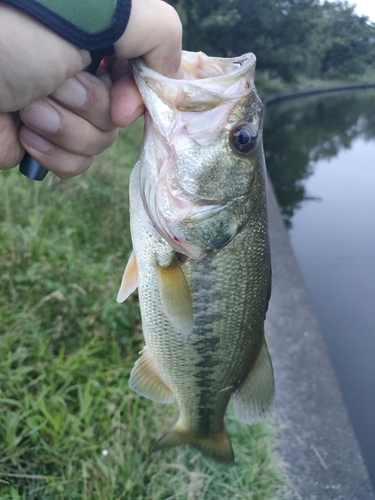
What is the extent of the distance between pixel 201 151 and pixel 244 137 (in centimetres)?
14

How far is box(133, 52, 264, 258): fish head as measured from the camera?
1.20 metres

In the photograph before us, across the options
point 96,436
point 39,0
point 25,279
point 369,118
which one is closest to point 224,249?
point 39,0

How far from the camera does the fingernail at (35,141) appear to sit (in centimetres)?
139

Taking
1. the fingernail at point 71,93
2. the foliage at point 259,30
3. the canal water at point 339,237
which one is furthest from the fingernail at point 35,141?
the foliage at point 259,30

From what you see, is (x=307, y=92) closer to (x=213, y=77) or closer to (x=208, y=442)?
(x=208, y=442)

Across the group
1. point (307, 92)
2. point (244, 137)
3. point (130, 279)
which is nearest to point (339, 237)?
point (130, 279)

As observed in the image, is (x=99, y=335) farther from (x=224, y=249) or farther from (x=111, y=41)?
(x=111, y=41)

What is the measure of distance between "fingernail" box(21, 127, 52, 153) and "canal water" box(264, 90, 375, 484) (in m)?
3.93

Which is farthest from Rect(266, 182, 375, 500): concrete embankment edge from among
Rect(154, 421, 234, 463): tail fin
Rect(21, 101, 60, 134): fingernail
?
Rect(21, 101, 60, 134): fingernail

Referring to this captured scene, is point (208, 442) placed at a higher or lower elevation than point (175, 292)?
lower

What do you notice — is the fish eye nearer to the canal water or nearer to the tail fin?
the tail fin

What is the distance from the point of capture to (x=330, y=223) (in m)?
9.20

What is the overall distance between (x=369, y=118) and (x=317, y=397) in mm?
27683

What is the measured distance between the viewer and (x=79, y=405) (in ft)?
7.98
